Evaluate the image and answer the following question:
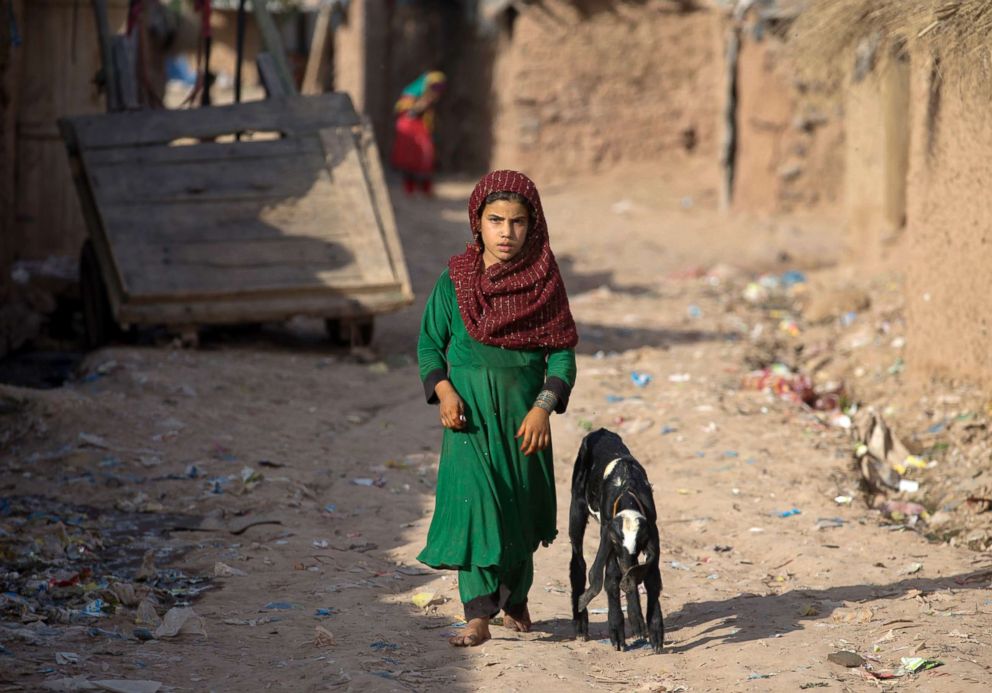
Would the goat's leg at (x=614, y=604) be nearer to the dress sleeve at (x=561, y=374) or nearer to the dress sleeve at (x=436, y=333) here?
the dress sleeve at (x=561, y=374)

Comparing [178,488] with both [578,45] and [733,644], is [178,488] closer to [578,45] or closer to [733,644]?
[733,644]

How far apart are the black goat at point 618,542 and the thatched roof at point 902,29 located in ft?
9.01

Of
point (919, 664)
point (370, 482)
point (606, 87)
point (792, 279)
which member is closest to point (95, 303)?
point (370, 482)

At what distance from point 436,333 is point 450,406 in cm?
28

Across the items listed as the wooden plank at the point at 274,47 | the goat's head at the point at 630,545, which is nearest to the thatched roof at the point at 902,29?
the goat's head at the point at 630,545

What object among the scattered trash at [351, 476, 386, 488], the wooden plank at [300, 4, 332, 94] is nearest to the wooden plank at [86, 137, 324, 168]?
the scattered trash at [351, 476, 386, 488]

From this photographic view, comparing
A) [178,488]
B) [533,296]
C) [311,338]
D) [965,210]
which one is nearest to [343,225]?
[311,338]

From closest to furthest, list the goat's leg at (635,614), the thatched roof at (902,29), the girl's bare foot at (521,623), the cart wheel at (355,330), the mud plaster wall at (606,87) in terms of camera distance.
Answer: the goat's leg at (635,614) → the girl's bare foot at (521,623) → the thatched roof at (902,29) → the cart wheel at (355,330) → the mud plaster wall at (606,87)

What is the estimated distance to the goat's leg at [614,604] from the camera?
3764mm

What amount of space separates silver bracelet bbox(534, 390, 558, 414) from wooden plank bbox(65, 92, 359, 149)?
512cm

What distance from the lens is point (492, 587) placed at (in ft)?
12.9

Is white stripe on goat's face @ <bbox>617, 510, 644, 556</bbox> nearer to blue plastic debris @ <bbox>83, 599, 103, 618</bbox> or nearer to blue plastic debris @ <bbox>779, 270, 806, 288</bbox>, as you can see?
blue plastic debris @ <bbox>83, 599, 103, 618</bbox>

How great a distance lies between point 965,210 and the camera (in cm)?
676

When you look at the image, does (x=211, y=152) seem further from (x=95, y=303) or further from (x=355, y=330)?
(x=355, y=330)
